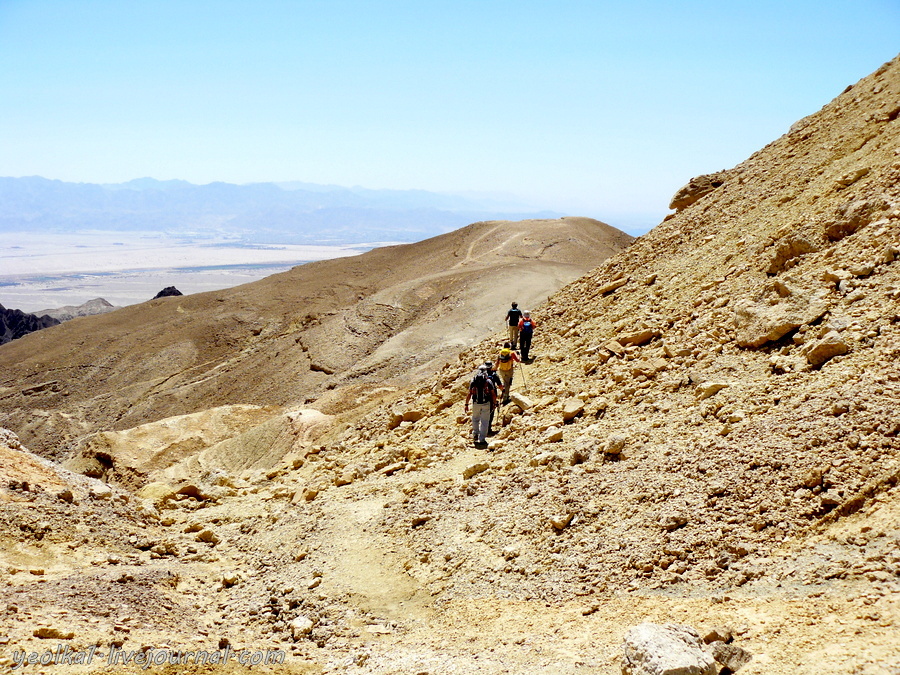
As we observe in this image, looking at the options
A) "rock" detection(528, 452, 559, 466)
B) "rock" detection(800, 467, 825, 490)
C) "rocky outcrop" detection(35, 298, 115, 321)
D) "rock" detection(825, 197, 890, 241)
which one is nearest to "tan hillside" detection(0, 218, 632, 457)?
"rock" detection(528, 452, 559, 466)

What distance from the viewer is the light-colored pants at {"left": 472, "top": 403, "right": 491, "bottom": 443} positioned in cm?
1033

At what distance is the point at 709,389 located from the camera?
26.4ft

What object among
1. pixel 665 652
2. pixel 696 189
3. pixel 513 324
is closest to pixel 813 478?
pixel 665 652

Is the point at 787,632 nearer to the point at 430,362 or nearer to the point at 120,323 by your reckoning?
the point at 430,362

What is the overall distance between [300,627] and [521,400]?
5.09 m

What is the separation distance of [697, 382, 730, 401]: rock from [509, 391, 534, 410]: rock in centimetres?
293

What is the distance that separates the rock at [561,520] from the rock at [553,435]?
189cm

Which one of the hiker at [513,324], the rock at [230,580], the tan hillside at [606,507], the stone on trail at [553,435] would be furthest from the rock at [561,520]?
the hiker at [513,324]

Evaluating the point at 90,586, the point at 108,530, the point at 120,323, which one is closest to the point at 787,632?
the point at 90,586

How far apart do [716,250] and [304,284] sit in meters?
30.7

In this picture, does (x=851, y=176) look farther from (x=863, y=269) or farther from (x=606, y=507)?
(x=606, y=507)

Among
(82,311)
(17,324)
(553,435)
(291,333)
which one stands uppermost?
(553,435)

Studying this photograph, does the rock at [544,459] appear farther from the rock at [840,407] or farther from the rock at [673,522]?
the rock at [840,407]

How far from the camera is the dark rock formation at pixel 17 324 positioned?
2190 inches
